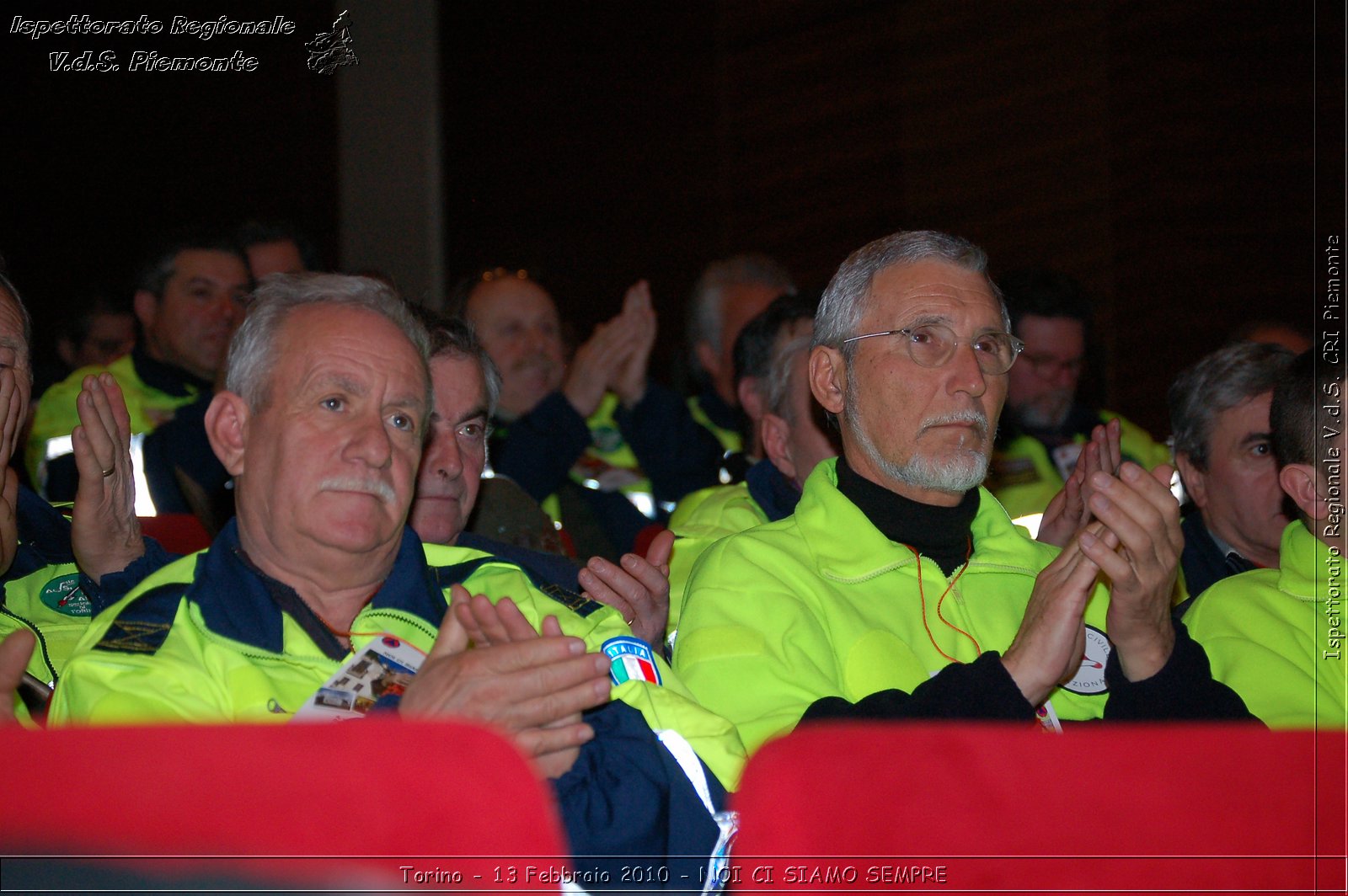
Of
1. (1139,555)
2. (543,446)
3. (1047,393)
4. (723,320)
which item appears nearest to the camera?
(1139,555)

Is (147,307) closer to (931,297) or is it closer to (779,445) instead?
(779,445)

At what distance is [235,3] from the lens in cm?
727

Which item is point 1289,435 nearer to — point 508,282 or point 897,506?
point 897,506

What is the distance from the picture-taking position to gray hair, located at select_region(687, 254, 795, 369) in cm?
495

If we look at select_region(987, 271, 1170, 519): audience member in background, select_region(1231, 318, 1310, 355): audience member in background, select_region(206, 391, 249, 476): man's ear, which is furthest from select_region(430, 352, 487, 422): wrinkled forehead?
select_region(1231, 318, 1310, 355): audience member in background

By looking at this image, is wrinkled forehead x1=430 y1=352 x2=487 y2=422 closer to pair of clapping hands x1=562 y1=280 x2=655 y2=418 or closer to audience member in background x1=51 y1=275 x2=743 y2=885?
audience member in background x1=51 y1=275 x2=743 y2=885

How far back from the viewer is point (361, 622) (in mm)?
1908

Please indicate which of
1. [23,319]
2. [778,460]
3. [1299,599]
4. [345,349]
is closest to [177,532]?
[23,319]

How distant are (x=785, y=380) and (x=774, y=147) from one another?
3.97 metres

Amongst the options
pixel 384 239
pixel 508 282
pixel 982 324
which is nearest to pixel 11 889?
pixel 982 324

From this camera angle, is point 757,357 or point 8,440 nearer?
point 8,440

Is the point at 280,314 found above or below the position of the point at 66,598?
above

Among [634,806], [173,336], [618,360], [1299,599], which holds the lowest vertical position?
[634,806]

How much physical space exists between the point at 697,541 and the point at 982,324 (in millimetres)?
812
